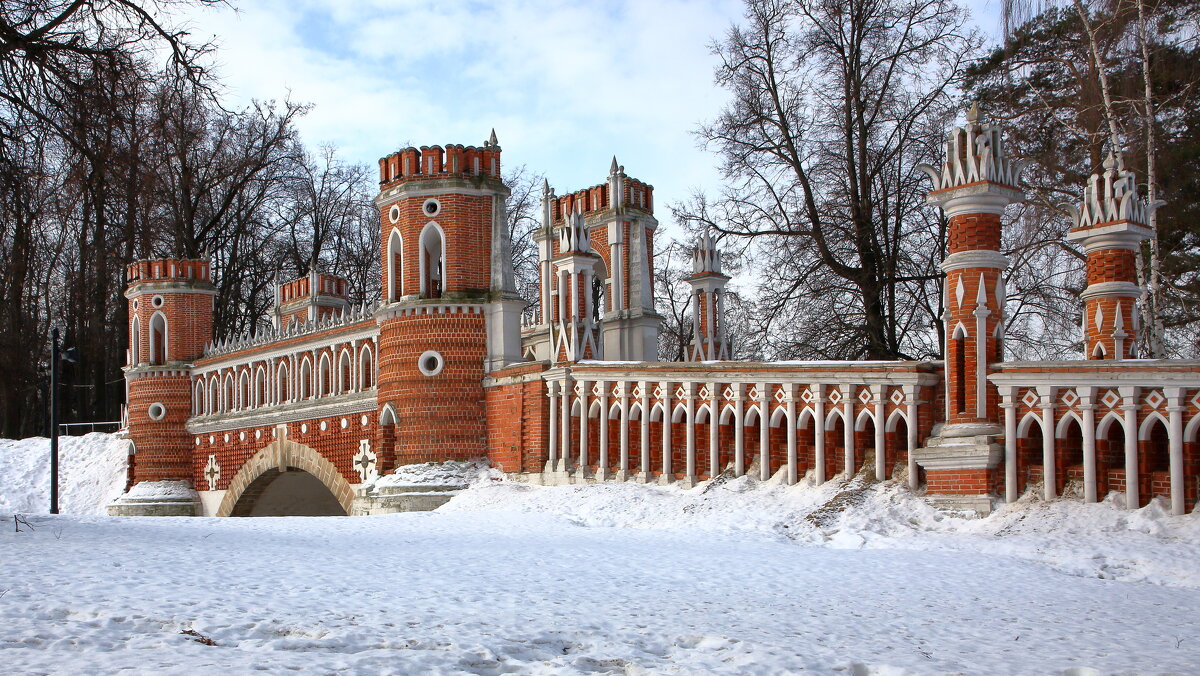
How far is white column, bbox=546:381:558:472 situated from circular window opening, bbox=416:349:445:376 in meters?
2.35

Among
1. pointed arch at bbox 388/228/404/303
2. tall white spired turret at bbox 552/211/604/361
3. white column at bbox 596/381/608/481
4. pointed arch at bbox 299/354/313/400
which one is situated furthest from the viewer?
pointed arch at bbox 299/354/313/400

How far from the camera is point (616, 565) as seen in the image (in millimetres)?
9547

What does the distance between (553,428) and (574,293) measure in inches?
90.3

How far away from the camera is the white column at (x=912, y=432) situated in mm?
12305

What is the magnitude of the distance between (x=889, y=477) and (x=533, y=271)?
27.2 metres

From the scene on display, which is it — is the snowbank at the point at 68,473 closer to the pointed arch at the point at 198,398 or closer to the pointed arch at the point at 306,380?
the pointed arch at the point at 198,398

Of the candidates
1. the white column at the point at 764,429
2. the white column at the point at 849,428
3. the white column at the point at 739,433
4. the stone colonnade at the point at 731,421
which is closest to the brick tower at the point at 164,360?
the stone colonnade at the point at 731,421

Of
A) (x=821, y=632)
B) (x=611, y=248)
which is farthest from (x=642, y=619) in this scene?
(x=611, y=248)

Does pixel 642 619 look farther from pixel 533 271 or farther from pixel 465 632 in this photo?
pixel 533 271

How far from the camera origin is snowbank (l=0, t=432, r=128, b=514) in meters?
29.8

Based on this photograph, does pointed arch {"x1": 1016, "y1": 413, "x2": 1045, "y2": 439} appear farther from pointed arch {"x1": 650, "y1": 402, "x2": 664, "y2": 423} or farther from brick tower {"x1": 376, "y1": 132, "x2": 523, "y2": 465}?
brick tower {"x1": 376, "y1": 132, "x2": 523, "y2": 465}

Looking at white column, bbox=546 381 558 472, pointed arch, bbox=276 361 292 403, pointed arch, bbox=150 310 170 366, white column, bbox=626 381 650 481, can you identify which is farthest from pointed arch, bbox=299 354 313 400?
white column, bbox=626 381 650 481

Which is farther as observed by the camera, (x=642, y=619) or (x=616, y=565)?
(x=616, y=565)

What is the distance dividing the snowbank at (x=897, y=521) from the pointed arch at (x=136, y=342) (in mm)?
16164
